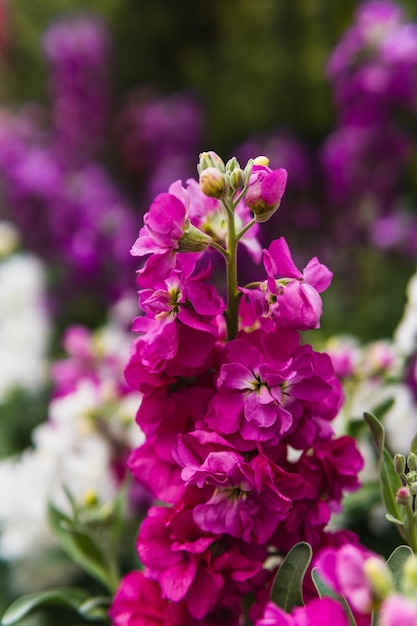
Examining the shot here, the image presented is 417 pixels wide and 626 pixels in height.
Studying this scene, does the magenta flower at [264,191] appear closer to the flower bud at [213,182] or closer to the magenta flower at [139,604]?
the flower bud at [213,182]

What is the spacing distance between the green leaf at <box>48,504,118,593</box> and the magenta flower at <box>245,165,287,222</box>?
33 cm

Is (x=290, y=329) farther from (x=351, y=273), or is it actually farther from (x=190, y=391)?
(x=351, y=273)

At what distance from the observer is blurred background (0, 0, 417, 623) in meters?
1.29

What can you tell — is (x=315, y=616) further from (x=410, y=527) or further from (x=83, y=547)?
(x=83, y=547)

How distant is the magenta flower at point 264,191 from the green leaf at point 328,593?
204 millimetres

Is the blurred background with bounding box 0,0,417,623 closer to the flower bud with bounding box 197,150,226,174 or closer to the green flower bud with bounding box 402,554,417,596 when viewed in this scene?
the flower bud with bounding box 197,150,226,174

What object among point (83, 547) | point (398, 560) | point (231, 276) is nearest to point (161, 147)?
point (83, 547)

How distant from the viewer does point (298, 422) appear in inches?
18.7

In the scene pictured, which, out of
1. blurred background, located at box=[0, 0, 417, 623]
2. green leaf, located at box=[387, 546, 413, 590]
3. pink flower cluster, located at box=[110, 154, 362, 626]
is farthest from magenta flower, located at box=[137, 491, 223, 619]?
blurred background, located at box=[0, 0, 417, 623]

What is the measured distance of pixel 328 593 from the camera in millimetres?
424

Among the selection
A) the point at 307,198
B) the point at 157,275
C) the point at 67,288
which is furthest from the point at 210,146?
the point at 157,275

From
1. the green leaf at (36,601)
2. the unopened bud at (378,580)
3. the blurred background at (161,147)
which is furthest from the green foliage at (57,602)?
the unopened bud at (378,580)

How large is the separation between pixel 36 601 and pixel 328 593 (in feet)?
0.86

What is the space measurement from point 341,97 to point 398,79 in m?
0.11
